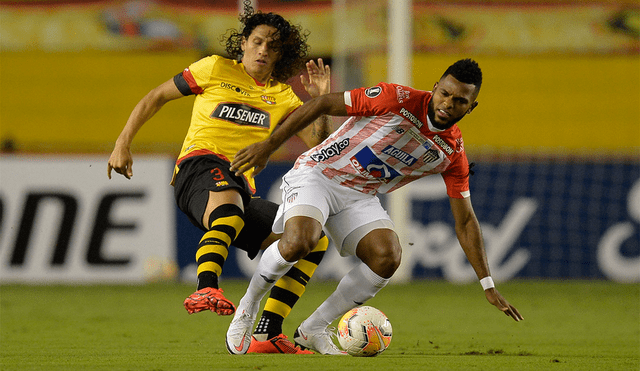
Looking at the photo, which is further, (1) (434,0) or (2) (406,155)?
(1) (434,0)

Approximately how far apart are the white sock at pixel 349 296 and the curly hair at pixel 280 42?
4.75ft

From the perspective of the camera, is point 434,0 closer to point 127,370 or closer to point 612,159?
point 612,159

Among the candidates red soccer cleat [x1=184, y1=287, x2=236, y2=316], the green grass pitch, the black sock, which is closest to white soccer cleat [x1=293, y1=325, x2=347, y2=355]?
the black sock

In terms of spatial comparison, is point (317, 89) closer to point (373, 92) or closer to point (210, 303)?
point (373, 92)

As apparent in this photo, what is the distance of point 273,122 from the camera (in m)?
5.45

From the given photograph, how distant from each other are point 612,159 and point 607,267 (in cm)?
133

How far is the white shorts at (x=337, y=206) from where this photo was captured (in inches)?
195

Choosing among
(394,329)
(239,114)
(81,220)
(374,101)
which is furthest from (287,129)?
(81,220)

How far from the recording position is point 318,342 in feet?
16.5

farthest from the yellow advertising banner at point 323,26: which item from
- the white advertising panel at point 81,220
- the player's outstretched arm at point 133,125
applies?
the player's outstretched arm at point 133,125

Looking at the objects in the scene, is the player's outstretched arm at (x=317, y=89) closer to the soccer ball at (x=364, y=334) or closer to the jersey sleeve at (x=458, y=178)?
the jersey sleeve at (x=458, y=178)

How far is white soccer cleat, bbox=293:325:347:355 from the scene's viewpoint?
198 inches

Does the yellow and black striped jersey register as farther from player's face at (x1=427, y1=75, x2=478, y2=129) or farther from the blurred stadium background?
the blurred stadium background

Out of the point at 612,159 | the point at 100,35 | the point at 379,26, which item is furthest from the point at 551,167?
the point at 100,35
